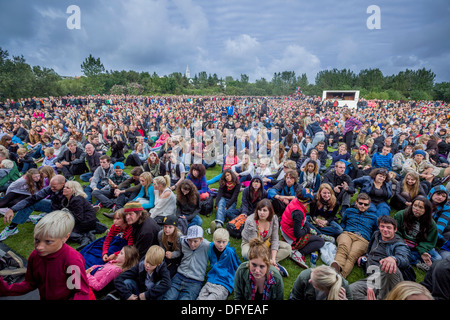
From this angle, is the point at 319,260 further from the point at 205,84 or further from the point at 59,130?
the point at 205,84

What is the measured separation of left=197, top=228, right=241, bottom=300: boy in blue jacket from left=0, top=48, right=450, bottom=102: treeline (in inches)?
1518

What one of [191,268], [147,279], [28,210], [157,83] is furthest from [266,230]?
[157,83]

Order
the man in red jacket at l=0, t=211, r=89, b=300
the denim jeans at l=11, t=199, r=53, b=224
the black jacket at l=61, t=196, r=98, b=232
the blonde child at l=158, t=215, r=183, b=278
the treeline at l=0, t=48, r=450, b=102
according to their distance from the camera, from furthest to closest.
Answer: the treeline at l=0, t=48, r=450, b=102 < the denim jeans at l=11, t=199, r=53, b=224 < the black jacket at l=61, t=196, r=98, b=232 < the blonde child at l=158, t=215, r=183, b=278 < the man in red jacket at l=0, t=211, r=89, b=300

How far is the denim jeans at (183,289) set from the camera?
293 cm

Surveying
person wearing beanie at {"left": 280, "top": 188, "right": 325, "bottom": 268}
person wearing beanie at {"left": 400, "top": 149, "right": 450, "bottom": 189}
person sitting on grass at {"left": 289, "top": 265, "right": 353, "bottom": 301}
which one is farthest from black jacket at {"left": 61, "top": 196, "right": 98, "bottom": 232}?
person wearing beanie at {"left": 400, "top": 149, "right": 450, "bottom": 189}

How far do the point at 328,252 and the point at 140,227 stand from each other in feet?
10.8

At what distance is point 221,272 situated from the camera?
3143mm

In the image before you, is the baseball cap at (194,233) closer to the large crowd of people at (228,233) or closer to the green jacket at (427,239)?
the large crowd of people at (228,233)

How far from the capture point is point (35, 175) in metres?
4.79

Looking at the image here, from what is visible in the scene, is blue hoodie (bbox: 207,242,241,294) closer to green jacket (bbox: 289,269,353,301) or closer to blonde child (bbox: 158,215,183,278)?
blonde child (bbox: 158,215,183,278)

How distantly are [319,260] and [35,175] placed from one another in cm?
624

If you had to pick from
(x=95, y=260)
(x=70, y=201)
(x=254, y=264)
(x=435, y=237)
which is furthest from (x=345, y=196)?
(x=70, y=201)

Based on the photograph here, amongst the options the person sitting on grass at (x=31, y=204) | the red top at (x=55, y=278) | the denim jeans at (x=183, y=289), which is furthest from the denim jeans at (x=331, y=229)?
the person sitting on grass at (x=31, y=204)

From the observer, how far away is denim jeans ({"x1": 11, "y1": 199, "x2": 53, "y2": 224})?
4402 mm
